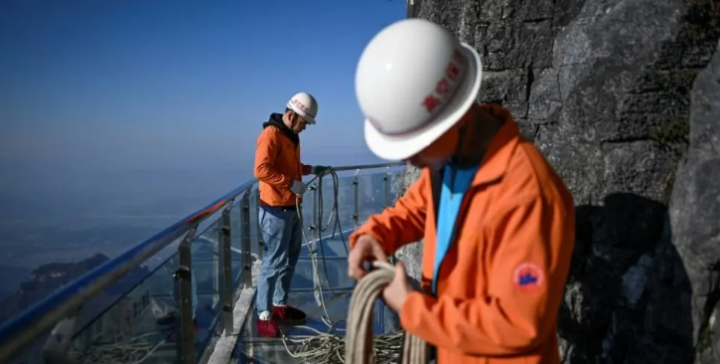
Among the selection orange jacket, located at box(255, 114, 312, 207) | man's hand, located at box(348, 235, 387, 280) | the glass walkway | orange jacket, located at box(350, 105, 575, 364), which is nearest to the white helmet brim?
orange jacket, located at box(350, 105, 575, 364)

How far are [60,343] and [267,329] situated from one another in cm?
317

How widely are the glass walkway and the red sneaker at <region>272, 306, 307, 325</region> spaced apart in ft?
0.29

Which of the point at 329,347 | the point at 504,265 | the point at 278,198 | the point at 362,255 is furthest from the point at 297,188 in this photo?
the point at 504,265

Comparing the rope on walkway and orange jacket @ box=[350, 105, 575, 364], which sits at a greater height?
orange jacket @ box=[350, 105, 575, 364]

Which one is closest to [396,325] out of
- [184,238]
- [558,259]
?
[184,238]

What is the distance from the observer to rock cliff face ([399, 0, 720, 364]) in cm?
216

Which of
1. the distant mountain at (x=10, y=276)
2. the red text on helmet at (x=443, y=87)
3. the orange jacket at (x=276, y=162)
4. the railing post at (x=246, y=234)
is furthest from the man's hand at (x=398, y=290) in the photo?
the distant mountain at (x=10, y=276)

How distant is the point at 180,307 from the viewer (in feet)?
8.91

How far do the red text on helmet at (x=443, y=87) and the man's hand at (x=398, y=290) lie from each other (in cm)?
52

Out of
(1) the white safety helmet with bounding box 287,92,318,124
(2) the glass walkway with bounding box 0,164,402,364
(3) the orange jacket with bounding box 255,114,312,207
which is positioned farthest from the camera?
(1) the white safety helmet with bounding box 287,92,318,124

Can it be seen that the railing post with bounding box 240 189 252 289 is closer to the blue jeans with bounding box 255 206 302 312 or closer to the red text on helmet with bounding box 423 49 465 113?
the blue jeans with bounding box 255 206 302 312

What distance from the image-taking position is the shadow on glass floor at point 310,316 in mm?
4211

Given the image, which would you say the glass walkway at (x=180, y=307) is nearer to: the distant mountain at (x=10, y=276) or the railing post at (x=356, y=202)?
the railing post at (x=356, y=202)

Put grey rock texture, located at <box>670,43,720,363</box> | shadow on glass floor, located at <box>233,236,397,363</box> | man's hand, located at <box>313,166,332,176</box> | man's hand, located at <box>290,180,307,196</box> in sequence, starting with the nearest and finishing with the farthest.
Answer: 1. grey rock texture, located at <box>670,43,720,363</box>
2. shadow on glass floor, located at <box>233,236,397,363</box>
3. man's hand, located at <box>290,180,307,196</box>
4. man's hand, located at <box>313,166,332,176</box>
